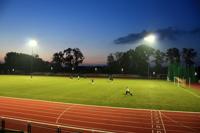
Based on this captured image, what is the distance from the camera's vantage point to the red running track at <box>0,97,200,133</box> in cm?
1330

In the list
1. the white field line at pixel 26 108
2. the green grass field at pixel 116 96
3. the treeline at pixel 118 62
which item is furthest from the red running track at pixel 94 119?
the treeline at pixel 118 62

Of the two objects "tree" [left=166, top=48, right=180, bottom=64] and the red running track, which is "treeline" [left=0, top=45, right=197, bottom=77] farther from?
the red running track

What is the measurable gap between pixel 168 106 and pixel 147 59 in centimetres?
7439

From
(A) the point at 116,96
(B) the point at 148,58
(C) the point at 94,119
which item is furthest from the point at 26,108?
(B) the point at 148,58

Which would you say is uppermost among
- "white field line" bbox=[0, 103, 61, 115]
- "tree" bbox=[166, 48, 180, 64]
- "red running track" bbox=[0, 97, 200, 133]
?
"tree" bbox=[166, 48, 180, 64]

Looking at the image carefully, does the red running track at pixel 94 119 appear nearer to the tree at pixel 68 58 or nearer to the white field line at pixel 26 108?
the white field line at pixel 26 108

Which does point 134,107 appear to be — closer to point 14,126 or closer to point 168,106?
point 168,106

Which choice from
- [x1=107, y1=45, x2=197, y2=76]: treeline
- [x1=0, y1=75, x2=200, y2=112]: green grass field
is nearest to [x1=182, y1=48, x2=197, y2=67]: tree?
[x1=107, y1=45, x2=197, y2=76]: treeline

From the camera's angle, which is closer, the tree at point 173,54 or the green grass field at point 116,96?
the green grass field at point 116,96

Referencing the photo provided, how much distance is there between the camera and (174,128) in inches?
538

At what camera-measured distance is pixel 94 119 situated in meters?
15.6

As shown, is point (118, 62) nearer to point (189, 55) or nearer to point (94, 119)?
point (189, 55)

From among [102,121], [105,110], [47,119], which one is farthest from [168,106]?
[47,119]

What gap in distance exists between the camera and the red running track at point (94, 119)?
13297mm
